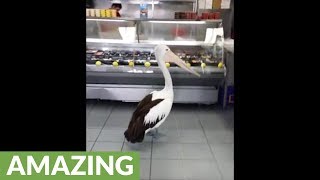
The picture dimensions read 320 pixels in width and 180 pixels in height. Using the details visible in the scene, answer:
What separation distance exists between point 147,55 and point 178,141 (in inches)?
A: 43.5

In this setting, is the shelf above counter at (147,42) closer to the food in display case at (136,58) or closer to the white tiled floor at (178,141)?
the food in display case at (136,58)

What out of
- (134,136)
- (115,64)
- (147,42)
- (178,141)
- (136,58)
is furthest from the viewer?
(147,42)

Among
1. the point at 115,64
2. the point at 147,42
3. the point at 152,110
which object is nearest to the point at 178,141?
the point at 152,110

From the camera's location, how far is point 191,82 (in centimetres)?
346

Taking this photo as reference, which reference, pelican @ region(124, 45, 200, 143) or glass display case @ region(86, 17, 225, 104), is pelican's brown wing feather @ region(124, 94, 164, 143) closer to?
pelican @ region(124, 45, 200, 143)

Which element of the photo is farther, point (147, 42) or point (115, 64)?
point (147, 42)

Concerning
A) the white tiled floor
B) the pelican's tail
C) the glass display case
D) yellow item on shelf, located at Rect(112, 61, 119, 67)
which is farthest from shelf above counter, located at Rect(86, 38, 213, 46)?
the pelican's tail

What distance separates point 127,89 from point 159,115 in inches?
36.5

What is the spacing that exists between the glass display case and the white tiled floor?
18cm

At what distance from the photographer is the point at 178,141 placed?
2760 mm

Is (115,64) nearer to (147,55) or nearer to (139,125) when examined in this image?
(147,55)
